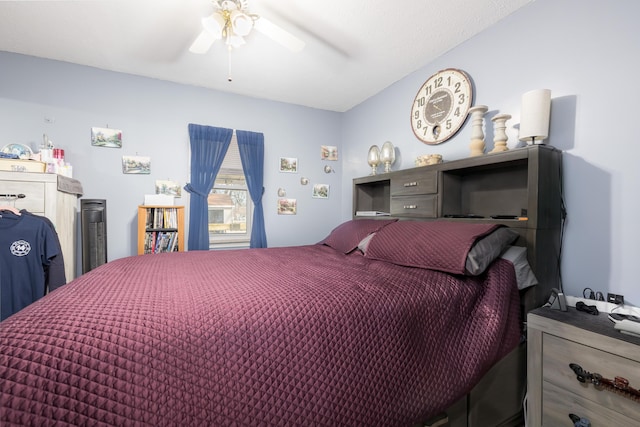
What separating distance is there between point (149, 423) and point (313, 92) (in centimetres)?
320

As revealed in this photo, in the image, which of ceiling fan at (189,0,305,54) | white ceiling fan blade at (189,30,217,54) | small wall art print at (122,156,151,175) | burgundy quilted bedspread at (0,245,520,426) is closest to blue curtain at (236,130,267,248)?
small wall art print at (122,156,151,175)

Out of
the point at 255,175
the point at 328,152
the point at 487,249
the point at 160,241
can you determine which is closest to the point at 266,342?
the point at 487,249

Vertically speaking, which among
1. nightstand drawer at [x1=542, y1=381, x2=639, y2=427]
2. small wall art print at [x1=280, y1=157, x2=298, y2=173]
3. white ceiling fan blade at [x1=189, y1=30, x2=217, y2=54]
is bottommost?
nightstand drawer at [x1=542, y1=381, x2=639, y2=427]

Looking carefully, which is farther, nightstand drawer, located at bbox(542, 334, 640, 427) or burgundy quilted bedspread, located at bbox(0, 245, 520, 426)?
nightstand drawer, located at bbox(542, 334, 640, 427)

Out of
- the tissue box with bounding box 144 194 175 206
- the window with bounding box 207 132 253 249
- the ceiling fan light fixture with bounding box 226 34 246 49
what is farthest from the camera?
the window with bounding box 207 132 253 249

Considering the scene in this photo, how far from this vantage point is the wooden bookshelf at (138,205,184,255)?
265 cm

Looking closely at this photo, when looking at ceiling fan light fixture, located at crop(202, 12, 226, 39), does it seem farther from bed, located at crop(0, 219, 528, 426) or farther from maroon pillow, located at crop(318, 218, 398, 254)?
maroon pillow, located at crop(318, 218, 398, 254)

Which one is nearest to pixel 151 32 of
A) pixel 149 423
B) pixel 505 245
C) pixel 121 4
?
pixel 121 4

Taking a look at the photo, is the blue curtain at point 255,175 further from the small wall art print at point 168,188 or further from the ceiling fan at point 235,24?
the ceiling fan at point 235,24

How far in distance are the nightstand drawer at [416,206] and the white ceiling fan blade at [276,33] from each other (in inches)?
57.9

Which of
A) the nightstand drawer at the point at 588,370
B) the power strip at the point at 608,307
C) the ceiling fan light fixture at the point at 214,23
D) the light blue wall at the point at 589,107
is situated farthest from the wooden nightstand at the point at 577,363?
the ceiling fan light fixture at the point at 214,23

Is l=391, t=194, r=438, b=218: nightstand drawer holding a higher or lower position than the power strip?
higher

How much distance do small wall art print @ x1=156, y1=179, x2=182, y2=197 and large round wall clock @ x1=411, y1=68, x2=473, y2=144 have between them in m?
2.60

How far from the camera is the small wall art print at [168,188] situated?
115 inches
